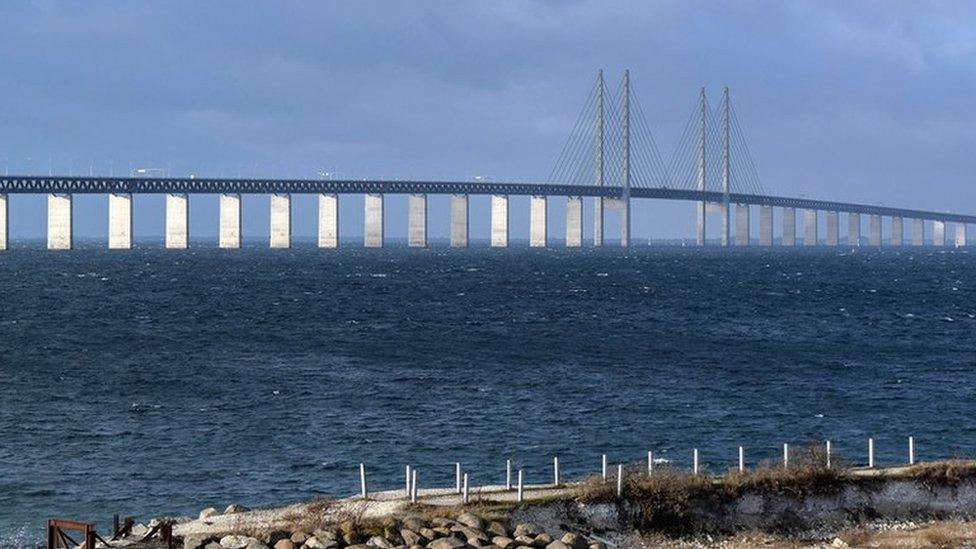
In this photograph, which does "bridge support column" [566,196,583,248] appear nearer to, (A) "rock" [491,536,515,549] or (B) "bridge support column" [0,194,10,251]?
(B) "bridge support column" [0,194,10,251]

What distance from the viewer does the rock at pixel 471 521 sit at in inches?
853

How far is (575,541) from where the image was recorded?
829 inches

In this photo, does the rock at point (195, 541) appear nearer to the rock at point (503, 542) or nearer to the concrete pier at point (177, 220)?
the rock at point (503, 542)

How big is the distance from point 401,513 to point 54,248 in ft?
557

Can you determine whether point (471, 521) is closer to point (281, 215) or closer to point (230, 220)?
point (230, 220)

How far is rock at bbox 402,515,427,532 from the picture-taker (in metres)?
21.4

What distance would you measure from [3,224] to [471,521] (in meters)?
158

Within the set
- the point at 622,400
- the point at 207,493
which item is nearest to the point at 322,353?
the point at 622,400

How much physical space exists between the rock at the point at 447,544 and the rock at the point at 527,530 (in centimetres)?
124

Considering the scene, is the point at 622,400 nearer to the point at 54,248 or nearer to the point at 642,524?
the point at 642,524

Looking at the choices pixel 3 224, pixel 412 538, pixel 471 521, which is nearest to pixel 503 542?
pixel 471 521

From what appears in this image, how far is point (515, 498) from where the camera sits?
2370cm

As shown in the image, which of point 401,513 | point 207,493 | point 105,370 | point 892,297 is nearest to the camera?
point 401,513

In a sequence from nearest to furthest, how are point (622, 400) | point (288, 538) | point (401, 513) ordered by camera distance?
point (288, 538) → point (401, 513) → point (622, 400)
